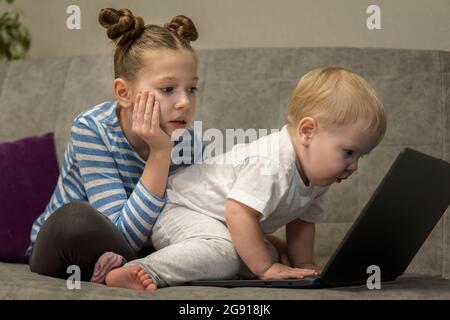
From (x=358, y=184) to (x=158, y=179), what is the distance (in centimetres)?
60

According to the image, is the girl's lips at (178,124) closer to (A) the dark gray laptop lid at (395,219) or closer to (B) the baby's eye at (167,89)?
(B) the baby's eye at (167,89)

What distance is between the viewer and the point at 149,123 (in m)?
1.53

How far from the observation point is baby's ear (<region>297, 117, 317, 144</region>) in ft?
4.81

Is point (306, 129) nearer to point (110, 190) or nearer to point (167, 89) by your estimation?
point (167, 89)

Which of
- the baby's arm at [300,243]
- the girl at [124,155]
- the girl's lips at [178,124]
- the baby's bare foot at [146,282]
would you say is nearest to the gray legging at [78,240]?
the girl at [124,155]

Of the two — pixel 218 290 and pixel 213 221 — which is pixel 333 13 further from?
pixel 218 290

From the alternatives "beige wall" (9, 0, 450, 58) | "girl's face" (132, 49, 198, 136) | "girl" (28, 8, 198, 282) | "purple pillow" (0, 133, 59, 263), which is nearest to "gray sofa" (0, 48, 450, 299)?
"purple pillow" (0, 133, 59, 263)

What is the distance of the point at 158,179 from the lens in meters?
1.53

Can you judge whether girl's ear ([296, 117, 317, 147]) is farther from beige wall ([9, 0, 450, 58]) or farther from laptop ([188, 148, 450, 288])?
beige wall ([9, 0, 450, 58])

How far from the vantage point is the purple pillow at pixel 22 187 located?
1929 millimetres

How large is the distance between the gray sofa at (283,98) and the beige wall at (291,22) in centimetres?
33

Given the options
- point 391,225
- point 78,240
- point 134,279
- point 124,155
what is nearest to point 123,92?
point 124,155

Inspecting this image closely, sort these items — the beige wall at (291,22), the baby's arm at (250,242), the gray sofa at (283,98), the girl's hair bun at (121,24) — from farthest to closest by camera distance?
the beige wall at (291,22) → the gray sofa at (283,98) → the girl's hair bun at (121,24) → the baby's arm at (250,242)
